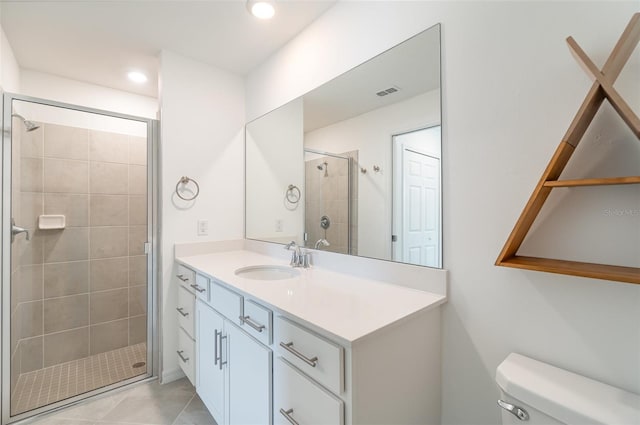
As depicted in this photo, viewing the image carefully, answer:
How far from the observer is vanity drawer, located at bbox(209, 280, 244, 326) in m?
1.32

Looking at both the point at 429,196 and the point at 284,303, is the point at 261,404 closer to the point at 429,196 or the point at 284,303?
the point at 284,303

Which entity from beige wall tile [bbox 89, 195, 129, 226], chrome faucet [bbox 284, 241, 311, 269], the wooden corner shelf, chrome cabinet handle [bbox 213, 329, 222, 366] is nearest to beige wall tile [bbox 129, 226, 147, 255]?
beige wall tile [bbox 89, 195, 129, 226]

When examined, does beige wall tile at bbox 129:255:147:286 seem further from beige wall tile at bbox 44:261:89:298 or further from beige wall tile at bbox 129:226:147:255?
beige wall tile at bbox 44:261:89:298

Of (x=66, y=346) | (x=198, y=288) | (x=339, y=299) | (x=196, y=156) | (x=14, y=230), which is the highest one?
(x=196, y=156)

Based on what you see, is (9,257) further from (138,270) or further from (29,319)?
(138,270)

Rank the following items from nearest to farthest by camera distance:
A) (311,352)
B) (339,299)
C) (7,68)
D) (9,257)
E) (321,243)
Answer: (311,352) < (339,299) < (9,257) < (321,243) < (7,68)

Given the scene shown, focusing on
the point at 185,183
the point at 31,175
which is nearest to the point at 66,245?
the point at 31,175

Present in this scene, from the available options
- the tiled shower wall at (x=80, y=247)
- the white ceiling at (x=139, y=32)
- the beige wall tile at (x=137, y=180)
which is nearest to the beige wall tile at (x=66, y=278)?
the tiled shower wall at (x=80, y=247)

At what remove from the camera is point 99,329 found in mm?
2289

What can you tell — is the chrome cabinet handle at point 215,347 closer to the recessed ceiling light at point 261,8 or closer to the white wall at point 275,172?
the white wall at point 275,172

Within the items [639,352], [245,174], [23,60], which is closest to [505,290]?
[639,352]

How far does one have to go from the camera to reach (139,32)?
1.86 meters

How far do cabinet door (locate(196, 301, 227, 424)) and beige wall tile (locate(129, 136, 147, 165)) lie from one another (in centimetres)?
123

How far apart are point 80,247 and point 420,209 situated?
8.11 ft
